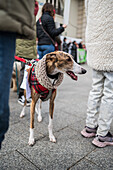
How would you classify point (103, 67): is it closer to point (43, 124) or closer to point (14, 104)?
point (43, 124)

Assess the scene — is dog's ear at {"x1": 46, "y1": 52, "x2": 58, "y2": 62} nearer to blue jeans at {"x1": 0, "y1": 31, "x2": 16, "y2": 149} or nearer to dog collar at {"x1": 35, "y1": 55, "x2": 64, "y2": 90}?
dog collar at {"x1": 35, "y1": 55, "x2": 64, "y2": 90}

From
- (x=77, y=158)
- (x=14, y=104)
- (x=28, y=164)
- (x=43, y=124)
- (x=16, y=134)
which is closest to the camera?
(x=28, y=164)

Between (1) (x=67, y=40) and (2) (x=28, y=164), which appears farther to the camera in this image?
(1) (x=67, y=40)

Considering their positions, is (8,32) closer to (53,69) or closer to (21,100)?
(53,69)

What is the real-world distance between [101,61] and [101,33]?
1.09ft

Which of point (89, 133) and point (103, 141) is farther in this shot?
point (89, 133)

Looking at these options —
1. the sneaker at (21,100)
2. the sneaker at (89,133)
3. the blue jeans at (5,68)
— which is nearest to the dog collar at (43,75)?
the sneaker at (89,133)

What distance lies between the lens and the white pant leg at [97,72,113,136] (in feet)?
6.37

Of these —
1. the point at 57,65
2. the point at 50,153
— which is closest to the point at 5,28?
the point at 57,65

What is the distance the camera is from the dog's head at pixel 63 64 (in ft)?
6.18

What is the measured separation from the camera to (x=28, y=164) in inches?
62.1

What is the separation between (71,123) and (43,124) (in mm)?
478

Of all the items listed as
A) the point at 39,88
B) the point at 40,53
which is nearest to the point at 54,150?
the point at 39,88

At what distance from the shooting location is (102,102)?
6.66 ft
